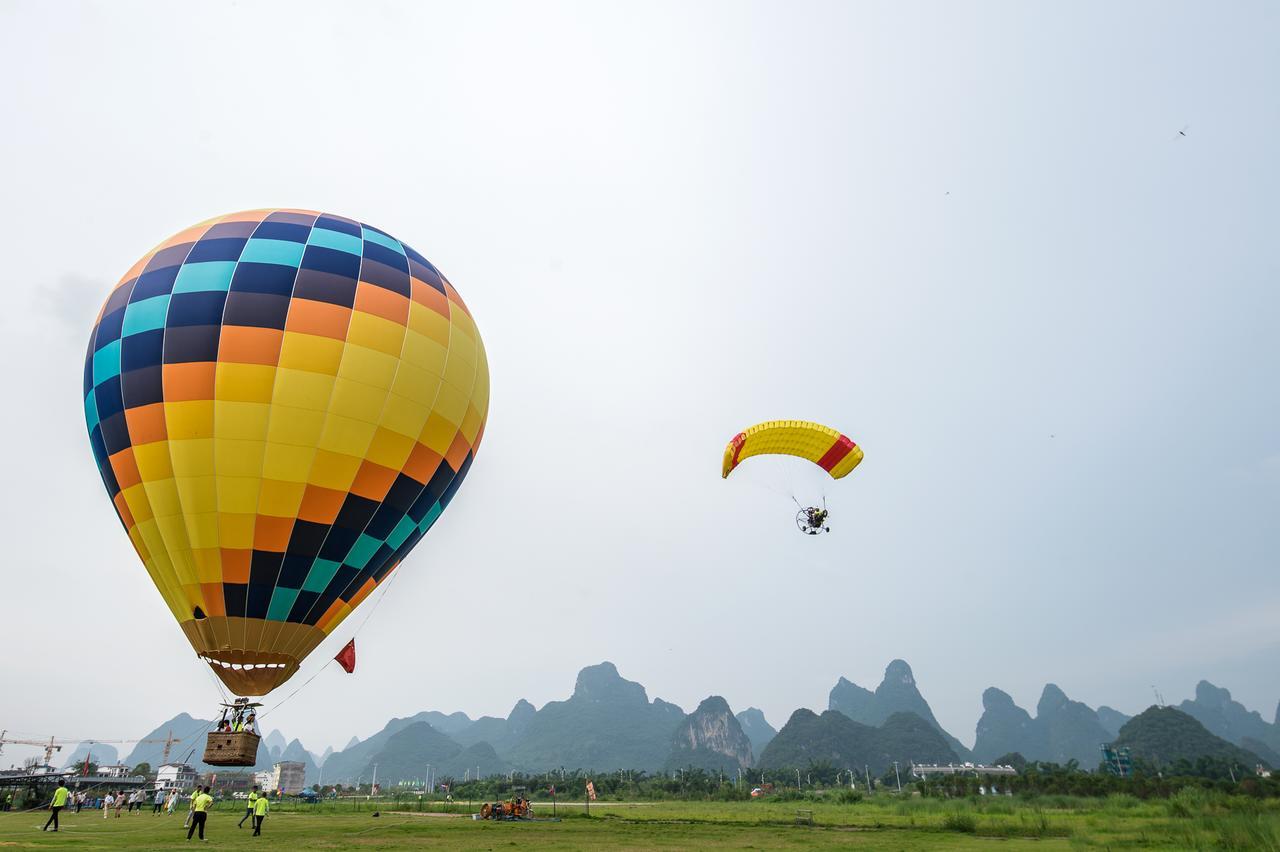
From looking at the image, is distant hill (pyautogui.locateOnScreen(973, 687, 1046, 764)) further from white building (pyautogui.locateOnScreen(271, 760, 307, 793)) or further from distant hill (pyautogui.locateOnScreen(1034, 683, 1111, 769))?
white building (pyautogui.locateOnScreen(271, 760, 307, 793))

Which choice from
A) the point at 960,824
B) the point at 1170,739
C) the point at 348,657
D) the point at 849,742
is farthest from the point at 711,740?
the point at 348,657

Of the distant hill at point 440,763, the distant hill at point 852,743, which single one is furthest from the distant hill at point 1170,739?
the distant hill at point 440,763

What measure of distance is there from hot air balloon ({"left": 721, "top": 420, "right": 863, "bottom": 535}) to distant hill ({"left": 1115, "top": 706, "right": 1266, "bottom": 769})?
371 feet

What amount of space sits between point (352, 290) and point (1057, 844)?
739 inches

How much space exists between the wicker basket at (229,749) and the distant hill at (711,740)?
519 feet

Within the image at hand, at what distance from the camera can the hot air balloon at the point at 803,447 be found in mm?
20516

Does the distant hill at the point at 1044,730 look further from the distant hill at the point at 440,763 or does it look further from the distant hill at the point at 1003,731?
the distant hill at the point at 440,763

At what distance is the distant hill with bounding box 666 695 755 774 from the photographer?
155750 mm

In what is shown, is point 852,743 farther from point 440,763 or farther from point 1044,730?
point 440,763

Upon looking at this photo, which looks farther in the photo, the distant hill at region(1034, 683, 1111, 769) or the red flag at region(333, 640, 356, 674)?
the distant hill at region(1034, 683, 1111, 769)

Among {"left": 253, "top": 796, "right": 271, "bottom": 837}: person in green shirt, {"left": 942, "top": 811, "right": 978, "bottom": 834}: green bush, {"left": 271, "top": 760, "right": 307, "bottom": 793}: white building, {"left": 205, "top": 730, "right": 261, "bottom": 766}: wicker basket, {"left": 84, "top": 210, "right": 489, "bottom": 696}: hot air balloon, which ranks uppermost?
{"left": 84, "top": 210, "right": 489, "bottom": 696}: hot air balloon

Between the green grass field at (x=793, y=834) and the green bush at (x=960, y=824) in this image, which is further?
the green bush at (x=960, y=824)

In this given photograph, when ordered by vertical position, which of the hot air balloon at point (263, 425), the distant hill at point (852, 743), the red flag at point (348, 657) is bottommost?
the distant hill at point (852, 743)

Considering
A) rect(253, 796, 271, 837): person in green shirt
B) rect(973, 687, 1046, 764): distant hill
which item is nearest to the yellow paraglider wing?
rect(253, 796, 271, 837): person in green shirt
